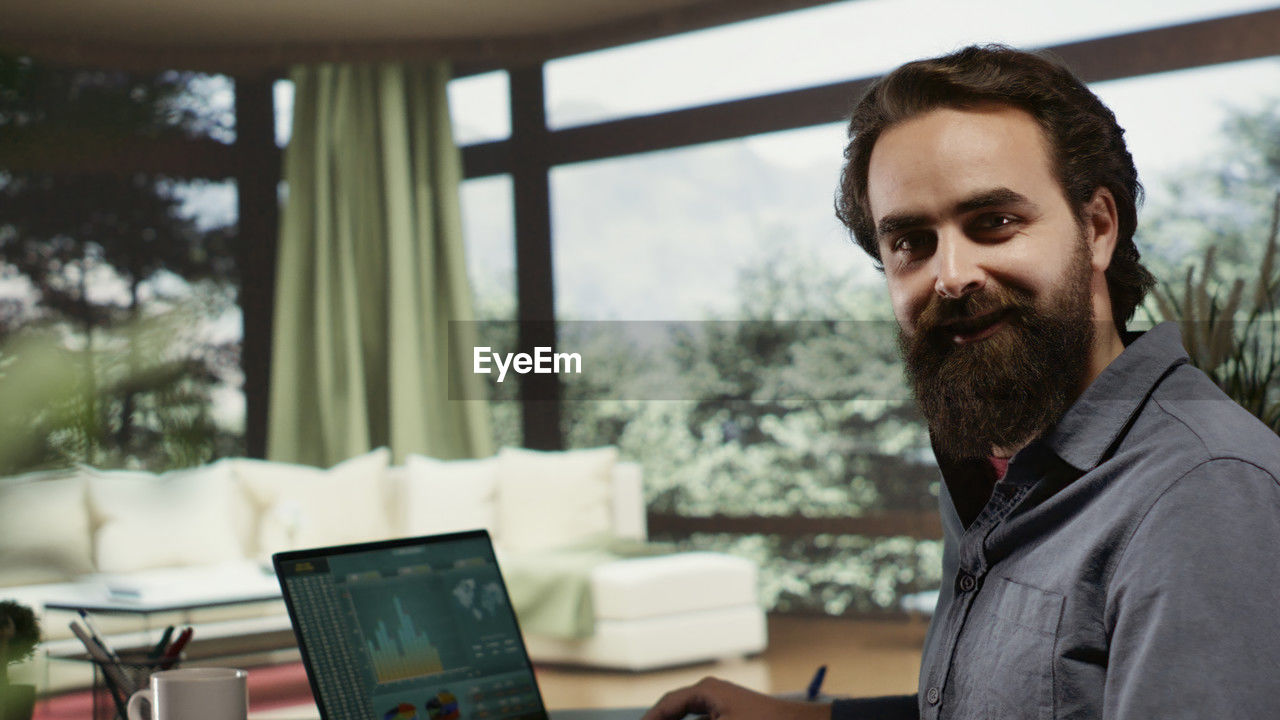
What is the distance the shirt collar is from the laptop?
0.57 metres

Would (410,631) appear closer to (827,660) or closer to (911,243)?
(911,243)

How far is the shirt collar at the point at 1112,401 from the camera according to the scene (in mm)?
870

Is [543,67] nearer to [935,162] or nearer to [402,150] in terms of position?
[402,150]

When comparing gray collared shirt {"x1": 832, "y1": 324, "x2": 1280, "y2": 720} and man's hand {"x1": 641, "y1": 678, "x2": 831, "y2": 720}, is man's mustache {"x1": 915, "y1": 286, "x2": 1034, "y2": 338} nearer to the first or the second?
gray collared shirt {"x1": 832, "y1": 324, "x2": 1280, "y2": 720}

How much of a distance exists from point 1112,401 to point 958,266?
18 centimetres

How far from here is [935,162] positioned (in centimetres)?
100

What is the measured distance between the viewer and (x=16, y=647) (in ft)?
4.89

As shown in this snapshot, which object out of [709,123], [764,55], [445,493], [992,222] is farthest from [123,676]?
[764,55]

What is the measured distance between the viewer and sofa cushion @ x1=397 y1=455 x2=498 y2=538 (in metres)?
2.67

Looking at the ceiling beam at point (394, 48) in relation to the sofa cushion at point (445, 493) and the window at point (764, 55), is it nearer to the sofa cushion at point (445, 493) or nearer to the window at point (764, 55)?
the window at point (764, 55)

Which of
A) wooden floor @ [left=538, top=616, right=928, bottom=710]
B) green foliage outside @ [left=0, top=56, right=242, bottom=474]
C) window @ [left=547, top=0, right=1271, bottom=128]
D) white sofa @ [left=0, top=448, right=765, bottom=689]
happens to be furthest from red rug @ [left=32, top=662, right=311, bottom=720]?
window @ [left=547, top=0, right=1271, bottom=128]

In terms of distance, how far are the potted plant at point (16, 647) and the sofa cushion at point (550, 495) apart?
1.26m

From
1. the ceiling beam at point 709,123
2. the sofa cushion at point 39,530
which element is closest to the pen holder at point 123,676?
the sofa cushion at point 39,530

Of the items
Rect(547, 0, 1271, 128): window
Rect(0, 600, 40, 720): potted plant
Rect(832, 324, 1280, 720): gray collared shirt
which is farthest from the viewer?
Rect(547, 0, 1271, 128): window
